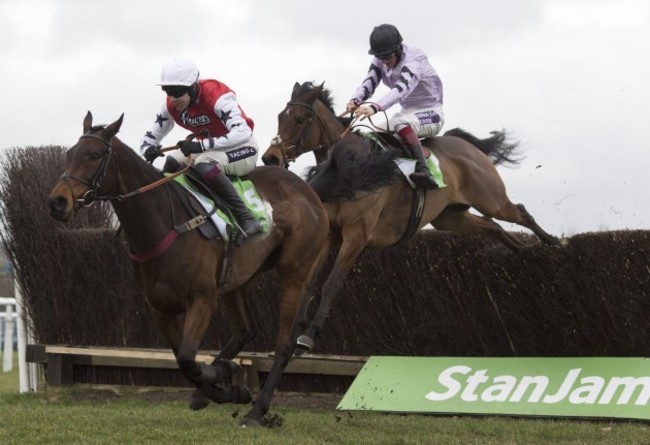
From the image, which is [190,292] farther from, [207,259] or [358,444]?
[358,444]

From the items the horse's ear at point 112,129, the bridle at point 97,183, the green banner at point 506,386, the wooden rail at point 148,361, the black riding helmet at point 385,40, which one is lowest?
the wooden rail at point 148,361

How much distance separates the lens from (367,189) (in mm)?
8039

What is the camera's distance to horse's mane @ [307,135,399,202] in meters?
8.02

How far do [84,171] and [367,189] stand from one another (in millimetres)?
2576

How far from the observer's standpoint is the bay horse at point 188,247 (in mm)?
6098

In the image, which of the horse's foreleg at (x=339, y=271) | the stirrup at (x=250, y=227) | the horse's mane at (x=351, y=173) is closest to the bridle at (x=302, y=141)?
the horse's mane at (x=351, y=173)

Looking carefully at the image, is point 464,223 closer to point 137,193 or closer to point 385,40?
point 385,40

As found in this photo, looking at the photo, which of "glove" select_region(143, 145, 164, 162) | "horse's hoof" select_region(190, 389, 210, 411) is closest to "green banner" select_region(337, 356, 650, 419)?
"horse's hoof" select_region(190, 389, 210, 411)

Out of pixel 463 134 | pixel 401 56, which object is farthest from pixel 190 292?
pixel 463 134

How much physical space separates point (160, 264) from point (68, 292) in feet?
14.2

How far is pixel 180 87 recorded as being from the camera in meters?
6.57

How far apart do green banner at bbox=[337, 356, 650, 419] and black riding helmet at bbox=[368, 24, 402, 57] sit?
2.29 metres

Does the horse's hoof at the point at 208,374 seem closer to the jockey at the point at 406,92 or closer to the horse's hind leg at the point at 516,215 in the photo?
the jockey at the point at 406,92

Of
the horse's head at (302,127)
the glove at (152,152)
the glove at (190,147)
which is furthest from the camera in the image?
the horse's head at (302,127)
